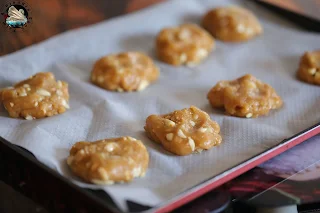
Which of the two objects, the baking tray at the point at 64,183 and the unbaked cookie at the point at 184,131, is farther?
the unbaked cookie at the point at 184,131

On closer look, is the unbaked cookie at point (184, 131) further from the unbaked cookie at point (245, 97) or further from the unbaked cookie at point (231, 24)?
the unbaked cookie at point (231, 24)

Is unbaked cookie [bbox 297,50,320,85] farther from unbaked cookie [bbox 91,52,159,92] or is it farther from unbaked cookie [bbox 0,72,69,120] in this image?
unbaked cookie [bbox 0,72,69,120]

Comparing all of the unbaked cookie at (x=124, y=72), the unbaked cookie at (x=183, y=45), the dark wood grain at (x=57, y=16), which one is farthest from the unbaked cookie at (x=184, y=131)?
the dark wood grain at (x=57, y=16)

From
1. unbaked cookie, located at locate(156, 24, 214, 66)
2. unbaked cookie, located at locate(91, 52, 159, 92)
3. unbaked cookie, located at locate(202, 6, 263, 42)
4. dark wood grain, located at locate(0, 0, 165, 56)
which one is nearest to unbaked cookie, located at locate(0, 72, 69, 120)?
unbaked cookie, located at locate(91, 52, 159, 92)

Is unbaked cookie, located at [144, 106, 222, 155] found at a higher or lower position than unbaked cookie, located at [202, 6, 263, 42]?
lower

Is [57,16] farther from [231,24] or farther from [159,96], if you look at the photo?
[231,24]

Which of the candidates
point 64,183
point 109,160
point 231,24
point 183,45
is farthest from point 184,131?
point 231,24
